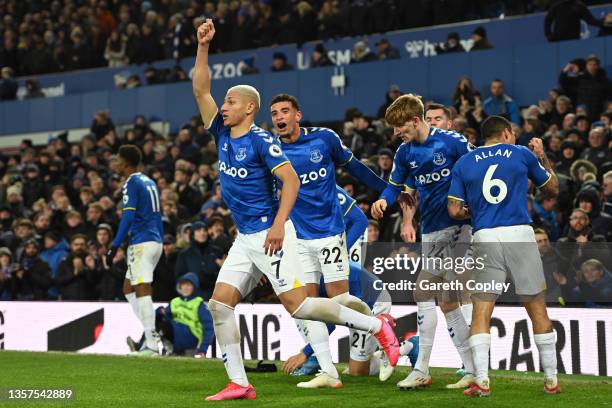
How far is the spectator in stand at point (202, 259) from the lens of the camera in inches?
583

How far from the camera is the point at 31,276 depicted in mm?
17359

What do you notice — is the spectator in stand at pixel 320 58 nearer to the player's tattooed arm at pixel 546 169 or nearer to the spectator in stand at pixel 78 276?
the spectator in stand at pixel 78 276

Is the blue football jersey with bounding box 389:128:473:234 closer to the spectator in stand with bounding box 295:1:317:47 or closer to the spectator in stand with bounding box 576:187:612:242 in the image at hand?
the spectator in stand with bounding box 576:187:612:242

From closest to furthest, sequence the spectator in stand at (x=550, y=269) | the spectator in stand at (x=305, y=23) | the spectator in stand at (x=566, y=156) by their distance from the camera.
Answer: the spectator in stand at (x=550, y=269) < the spectator in stand at (x=566, y=156) < the spectator in stand at (x=305, y=23)

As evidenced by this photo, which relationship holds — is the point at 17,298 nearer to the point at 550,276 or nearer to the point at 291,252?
the point at 550,276

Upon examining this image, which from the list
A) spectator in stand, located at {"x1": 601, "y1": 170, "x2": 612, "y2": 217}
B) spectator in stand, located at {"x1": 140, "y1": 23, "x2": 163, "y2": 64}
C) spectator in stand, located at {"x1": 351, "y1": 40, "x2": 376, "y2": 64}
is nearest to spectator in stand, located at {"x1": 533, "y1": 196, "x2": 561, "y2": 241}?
spectator in stand, located at {"x1": 601, "y1": 170, "x2": 612, "y2": 217}

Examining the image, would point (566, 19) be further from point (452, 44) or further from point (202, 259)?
point (202, 259)

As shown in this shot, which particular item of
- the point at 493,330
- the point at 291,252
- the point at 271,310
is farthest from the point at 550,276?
the point at 291,252

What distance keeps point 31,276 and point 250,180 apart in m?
9.95

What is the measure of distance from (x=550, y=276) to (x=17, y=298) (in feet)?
30.1

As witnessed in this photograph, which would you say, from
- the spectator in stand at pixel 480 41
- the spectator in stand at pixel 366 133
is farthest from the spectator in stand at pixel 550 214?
the spectator in stand at pixel 480 41

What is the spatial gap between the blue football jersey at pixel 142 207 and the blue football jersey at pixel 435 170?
473cm

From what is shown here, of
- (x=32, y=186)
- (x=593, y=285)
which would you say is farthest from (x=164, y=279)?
(x=32, y=186)

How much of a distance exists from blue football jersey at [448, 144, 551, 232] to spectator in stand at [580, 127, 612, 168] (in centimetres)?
618
